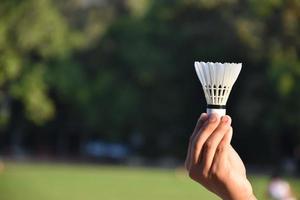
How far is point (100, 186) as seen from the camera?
115 ft

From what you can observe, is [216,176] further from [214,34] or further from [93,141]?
[93,141]

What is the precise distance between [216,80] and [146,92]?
54116mm

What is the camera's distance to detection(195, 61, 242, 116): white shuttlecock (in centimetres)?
289

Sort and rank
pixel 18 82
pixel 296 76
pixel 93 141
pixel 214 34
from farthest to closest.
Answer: pixel 93 141, pixel 214 34, pixel 296 76, pixel 18 82

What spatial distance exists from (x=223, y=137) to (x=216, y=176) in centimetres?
12

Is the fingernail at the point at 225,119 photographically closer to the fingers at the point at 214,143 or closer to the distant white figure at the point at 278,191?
the fingers at the point at 214,143

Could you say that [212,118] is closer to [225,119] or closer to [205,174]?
[225,119]

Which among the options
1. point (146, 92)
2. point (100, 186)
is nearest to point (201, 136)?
point (100, 186)

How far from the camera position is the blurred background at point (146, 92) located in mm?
46094

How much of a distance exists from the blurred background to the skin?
120 ft

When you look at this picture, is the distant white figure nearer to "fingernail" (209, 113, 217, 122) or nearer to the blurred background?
"fingernail" (209, 113, 217, 122)

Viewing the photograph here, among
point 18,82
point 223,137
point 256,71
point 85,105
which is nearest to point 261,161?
point 256,71

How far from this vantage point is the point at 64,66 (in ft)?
181

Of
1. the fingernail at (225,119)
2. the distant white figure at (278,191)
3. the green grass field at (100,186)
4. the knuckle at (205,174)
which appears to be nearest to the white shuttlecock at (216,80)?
the fingernail at (225,119)
